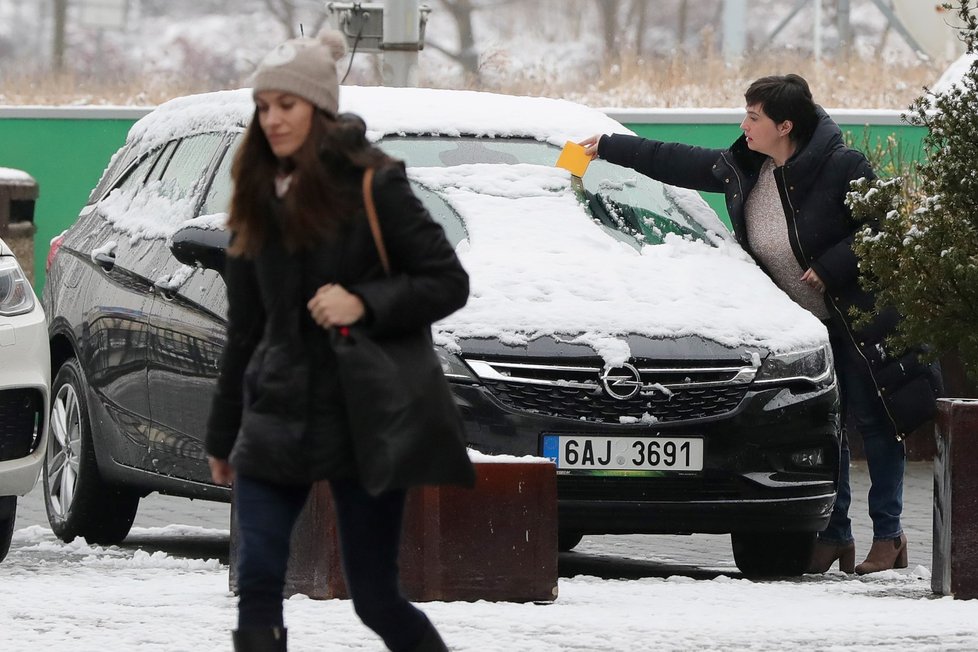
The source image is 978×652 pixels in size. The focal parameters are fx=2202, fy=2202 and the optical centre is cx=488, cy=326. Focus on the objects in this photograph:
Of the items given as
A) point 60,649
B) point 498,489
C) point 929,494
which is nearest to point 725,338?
point 498,489

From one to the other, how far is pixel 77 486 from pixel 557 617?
9.73 ft

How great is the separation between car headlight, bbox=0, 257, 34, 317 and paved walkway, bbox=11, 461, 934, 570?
6.06ft

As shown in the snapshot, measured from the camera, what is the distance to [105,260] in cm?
851

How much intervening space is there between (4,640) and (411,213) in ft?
6.77

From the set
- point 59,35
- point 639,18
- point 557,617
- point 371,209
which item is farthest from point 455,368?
point 59,35

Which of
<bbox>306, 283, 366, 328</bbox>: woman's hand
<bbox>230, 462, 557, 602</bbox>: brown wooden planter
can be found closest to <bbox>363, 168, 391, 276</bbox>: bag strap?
<bbox>306, 283, 366, 328</bbox>: woman's hand

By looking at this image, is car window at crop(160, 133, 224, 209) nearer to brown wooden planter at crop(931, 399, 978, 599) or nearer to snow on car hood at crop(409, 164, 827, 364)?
snow on car hood at crop(409, 164, 827, 364)

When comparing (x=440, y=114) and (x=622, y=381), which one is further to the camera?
(x=440, y=114)

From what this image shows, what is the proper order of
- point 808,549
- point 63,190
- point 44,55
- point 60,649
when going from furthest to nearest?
point 44,55 → point 63,190 → point 808,549 → point 60,649

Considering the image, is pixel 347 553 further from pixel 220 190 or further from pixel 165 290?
pixel 220 190

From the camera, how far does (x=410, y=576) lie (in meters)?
6.53

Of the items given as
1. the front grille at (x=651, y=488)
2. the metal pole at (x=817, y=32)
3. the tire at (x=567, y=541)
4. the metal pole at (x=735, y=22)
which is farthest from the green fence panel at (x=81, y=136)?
the front grille at (x=651, y=488)

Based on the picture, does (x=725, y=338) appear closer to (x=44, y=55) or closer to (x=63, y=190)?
(x=63, y=190)

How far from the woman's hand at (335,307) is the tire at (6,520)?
360 cm
